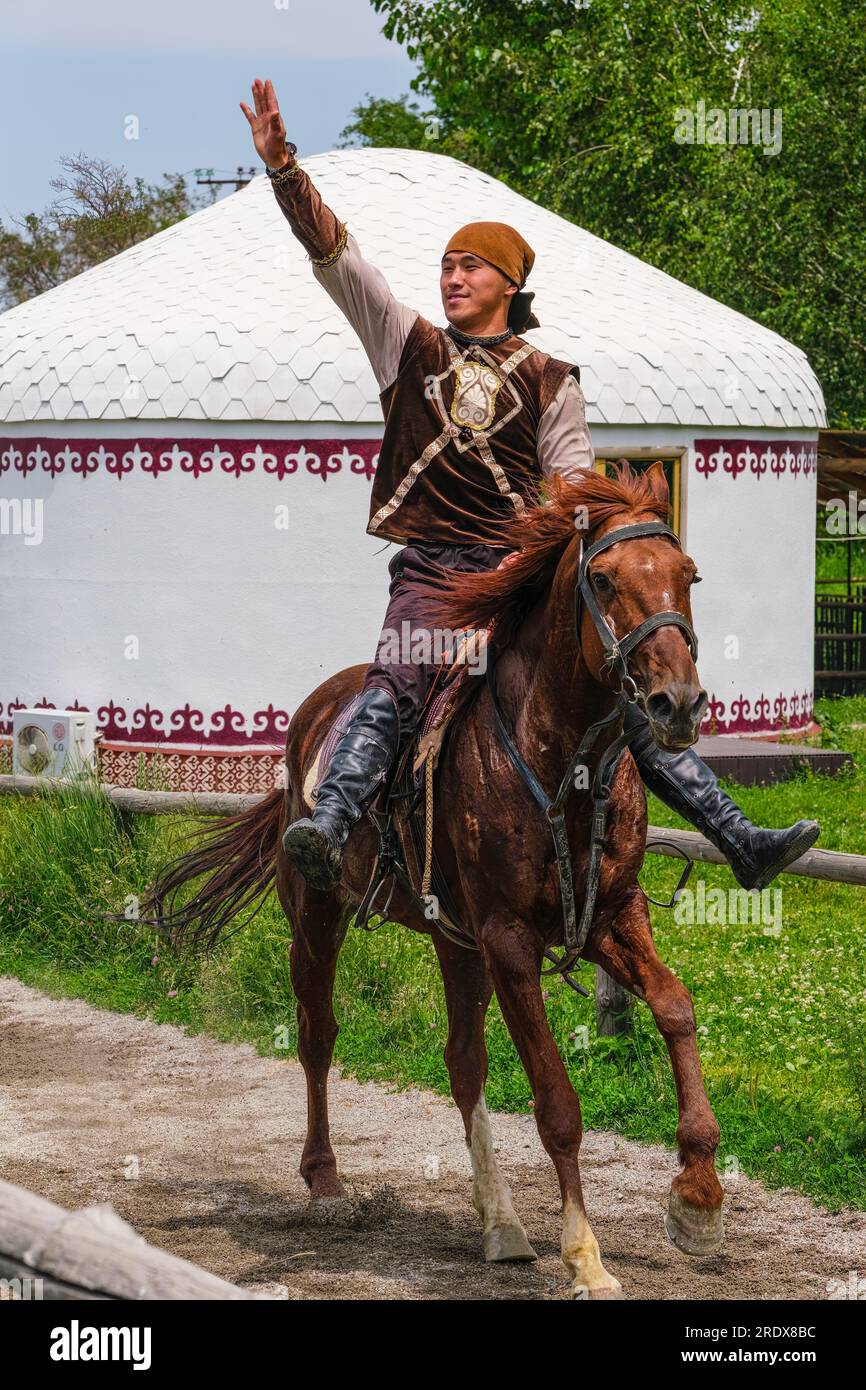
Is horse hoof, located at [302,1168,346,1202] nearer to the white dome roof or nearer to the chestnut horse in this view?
the chestnut horse

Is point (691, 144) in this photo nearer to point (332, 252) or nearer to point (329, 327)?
point (329, 327)

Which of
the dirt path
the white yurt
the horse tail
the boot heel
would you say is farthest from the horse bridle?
the white yurt

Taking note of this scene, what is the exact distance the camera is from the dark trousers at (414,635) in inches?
188

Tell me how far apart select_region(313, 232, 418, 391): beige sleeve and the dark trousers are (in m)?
0.50

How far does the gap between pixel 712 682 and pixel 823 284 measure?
8178 millimetres

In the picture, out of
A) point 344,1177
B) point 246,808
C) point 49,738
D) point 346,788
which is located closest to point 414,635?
point 346,788

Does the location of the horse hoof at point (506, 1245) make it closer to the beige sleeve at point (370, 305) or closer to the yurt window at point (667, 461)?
the beige sleeve at point (370, 305)

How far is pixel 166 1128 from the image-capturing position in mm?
6371

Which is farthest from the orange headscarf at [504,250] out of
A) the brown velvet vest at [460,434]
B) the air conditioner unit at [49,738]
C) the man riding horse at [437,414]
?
the air conditioner unit at [49,738]

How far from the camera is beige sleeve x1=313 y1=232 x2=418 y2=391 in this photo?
191 inches

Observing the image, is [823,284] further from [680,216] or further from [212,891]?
[212,891]

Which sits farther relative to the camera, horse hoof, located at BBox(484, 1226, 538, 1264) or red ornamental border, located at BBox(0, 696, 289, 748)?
red ornamental border, located at BBox(0, 696, 289, 748)

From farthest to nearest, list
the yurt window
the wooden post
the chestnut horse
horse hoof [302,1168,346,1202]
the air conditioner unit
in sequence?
the yurt window < the air conditioner unit < horse hoof [302,1168,346,1202] < the chestnut horse < the wooden post

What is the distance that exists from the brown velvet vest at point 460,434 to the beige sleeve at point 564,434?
0.04 metres
